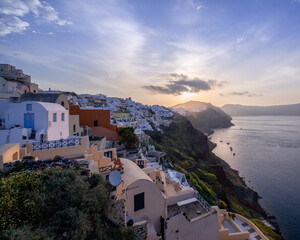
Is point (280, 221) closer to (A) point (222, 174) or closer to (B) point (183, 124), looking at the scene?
(A) point (222, 174)

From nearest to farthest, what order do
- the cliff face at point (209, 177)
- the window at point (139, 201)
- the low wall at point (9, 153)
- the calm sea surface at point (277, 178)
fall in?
the low wall at point (9, 153), the window at point (139, 201), the cliff face at point (209, 177), the calm sea surface at point (277, 178)

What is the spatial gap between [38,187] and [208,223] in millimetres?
9032

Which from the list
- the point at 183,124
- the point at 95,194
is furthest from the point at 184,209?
the point at 183,124

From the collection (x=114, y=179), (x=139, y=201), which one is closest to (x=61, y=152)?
(x=114, y=179)

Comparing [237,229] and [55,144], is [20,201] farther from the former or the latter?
[237,229]

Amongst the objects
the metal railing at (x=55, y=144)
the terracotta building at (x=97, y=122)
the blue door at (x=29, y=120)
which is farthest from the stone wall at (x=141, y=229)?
the terracotta building at (x=97, y=122)

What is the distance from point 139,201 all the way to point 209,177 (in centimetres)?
2768

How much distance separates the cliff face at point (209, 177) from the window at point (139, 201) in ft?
44.4

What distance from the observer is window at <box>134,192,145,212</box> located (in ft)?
26.9

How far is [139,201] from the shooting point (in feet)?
27.2

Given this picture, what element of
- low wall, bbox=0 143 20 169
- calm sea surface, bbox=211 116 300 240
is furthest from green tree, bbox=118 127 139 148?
calm sea surface, bbox=211 116 300 240

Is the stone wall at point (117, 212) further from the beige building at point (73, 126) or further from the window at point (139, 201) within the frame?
A: the beige building at point (73, 126)

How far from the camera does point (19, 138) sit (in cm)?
1073

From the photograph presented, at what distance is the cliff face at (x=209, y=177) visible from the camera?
25.1 m
